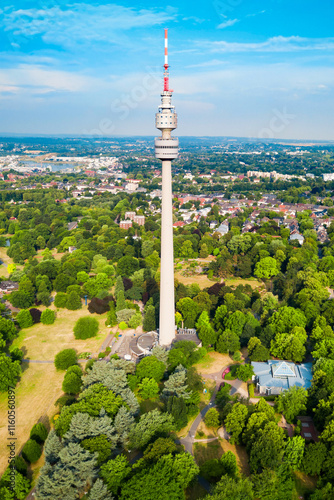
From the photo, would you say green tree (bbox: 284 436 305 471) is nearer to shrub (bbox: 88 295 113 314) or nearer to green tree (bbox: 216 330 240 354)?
green tree (bbox: 216 330 240 354)

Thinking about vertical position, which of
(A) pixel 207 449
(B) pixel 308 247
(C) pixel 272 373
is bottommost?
(A) pixel 207 449

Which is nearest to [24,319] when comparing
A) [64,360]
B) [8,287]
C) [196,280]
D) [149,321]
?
[64,360]

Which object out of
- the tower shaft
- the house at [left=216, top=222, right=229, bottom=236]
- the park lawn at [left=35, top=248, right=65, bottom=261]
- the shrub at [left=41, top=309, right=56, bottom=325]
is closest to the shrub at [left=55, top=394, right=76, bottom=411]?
the tower shaft

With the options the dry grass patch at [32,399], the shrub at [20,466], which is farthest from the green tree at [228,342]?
the shrub at [20,466]

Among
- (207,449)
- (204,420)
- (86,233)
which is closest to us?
(207,449)

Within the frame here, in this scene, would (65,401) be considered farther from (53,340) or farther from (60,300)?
(60,300)

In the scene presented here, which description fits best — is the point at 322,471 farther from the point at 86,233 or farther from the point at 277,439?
the point at 86,233

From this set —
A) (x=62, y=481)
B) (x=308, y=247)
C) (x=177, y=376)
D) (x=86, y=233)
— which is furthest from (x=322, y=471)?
(x=86, y=233)
